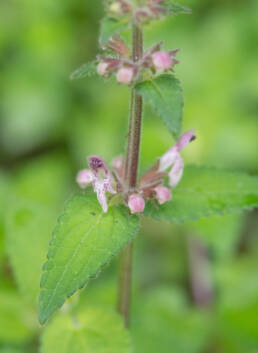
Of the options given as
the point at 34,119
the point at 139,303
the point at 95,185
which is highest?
the point at 95,185

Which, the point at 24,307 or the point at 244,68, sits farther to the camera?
the point at 244,68

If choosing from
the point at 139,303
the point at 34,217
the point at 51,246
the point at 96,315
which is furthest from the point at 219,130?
the point at 51,246

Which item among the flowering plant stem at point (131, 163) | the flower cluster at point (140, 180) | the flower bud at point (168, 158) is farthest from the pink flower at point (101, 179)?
the flower bud at point (168, 158)

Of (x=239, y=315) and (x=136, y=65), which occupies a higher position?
(x=136, y=65)

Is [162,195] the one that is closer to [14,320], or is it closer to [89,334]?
[89,334]

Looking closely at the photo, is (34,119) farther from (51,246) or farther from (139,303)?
(51,246)

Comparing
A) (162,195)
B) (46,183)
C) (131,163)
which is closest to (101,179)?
(131,163)

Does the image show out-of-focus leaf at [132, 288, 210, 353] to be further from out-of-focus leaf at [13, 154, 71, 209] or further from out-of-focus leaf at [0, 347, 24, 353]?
out-of-focus leaf at [13, 154, 71, 209]
